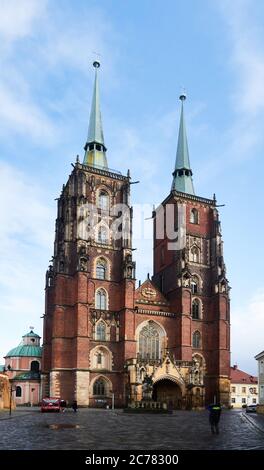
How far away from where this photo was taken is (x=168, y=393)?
6291cm

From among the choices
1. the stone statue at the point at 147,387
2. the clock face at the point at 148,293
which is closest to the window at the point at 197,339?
the clock face at the point at 148,293

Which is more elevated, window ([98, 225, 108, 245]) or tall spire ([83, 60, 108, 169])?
tall spire ([83, 60, 108, 169])

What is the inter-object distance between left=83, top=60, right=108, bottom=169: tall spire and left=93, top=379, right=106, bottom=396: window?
28821mm

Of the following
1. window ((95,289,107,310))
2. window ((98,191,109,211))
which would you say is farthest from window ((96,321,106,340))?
window ((98,191,109,211))

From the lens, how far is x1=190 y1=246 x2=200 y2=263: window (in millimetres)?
70500

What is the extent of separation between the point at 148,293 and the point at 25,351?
83.1 ft

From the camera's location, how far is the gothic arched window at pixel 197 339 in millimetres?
67231

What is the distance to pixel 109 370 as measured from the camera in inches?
2372

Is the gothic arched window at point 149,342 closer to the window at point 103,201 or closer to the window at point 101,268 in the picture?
the window at point 101,268

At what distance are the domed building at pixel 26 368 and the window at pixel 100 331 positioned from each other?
15120 mm

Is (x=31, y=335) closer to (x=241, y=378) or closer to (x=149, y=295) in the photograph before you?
(x=149, y=295)

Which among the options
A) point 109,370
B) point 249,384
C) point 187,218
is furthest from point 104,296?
point 249,384

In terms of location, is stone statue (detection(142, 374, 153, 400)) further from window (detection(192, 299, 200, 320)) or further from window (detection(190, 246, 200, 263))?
window (detection(190, 246, 200, 263))
